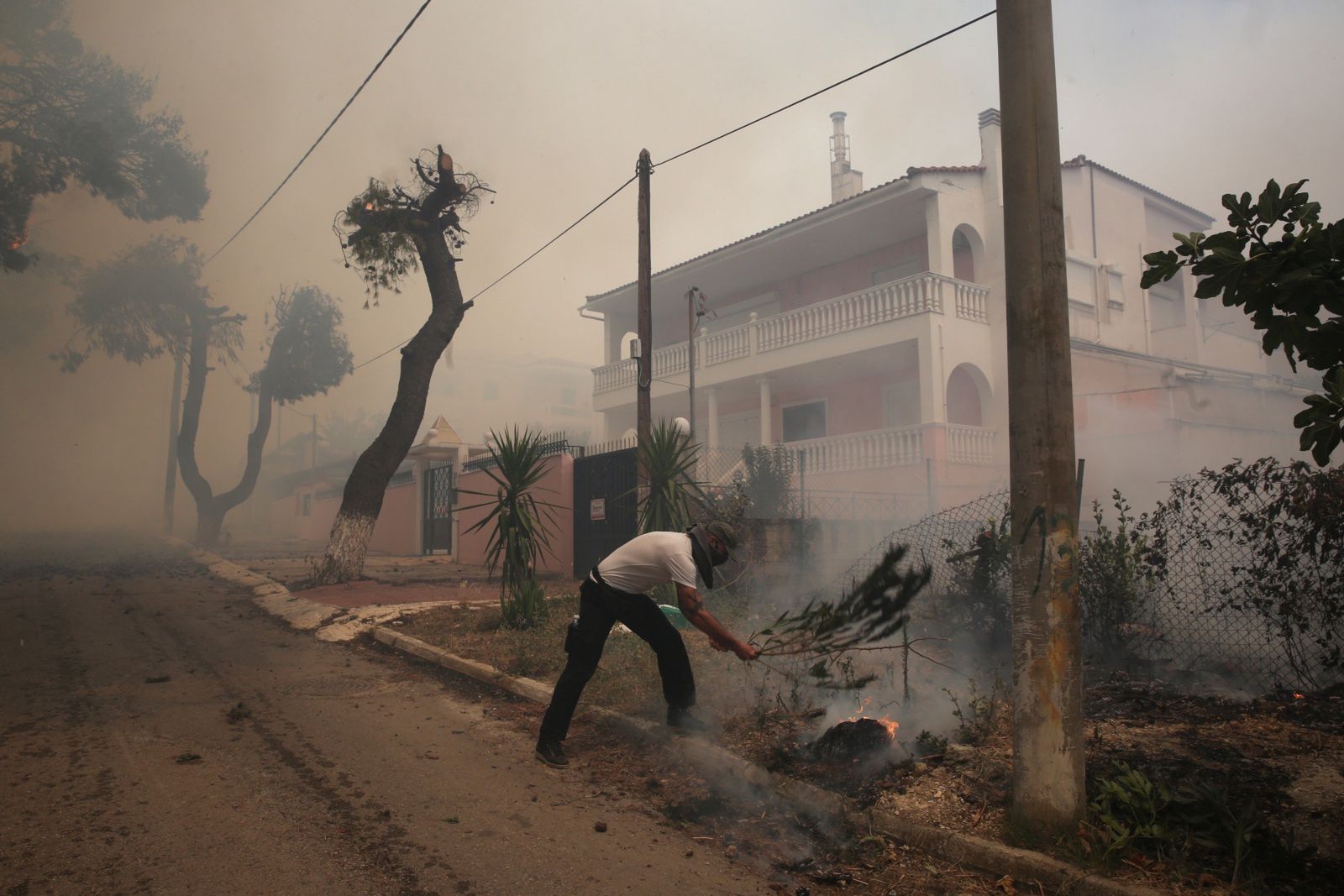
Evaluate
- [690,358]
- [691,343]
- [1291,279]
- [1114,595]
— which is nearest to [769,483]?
[690,358]

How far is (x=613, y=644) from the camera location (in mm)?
8070

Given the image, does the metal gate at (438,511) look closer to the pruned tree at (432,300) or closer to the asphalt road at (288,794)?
the pruned tree at (432,300)

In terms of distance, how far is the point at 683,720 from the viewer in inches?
210

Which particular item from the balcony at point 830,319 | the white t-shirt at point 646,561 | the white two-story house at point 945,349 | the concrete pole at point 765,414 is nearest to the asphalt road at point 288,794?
the white t-shirt at point 646,561

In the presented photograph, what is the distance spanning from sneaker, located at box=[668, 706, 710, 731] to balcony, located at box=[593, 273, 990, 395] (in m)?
11.7

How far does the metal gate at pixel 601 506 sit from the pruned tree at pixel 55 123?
10.5m

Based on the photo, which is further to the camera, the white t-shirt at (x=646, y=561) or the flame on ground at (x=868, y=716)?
the white t-shirt at (x=646, y=561)

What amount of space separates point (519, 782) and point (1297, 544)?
4803mm

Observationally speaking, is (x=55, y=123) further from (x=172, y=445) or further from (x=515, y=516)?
(x=172, y=445)

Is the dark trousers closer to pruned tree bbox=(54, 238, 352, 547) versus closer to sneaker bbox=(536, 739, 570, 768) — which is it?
sneaker bbox=(536, 739, 570, 768)

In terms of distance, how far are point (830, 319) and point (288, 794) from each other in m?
14.8

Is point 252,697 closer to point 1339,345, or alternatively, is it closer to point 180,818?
point 180,818

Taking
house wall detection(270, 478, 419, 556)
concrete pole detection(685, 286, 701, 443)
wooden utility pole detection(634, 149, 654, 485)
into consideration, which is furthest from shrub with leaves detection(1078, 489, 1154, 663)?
house wall detection(270, 478, 419, 556)

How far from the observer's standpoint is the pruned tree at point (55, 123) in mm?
14984
